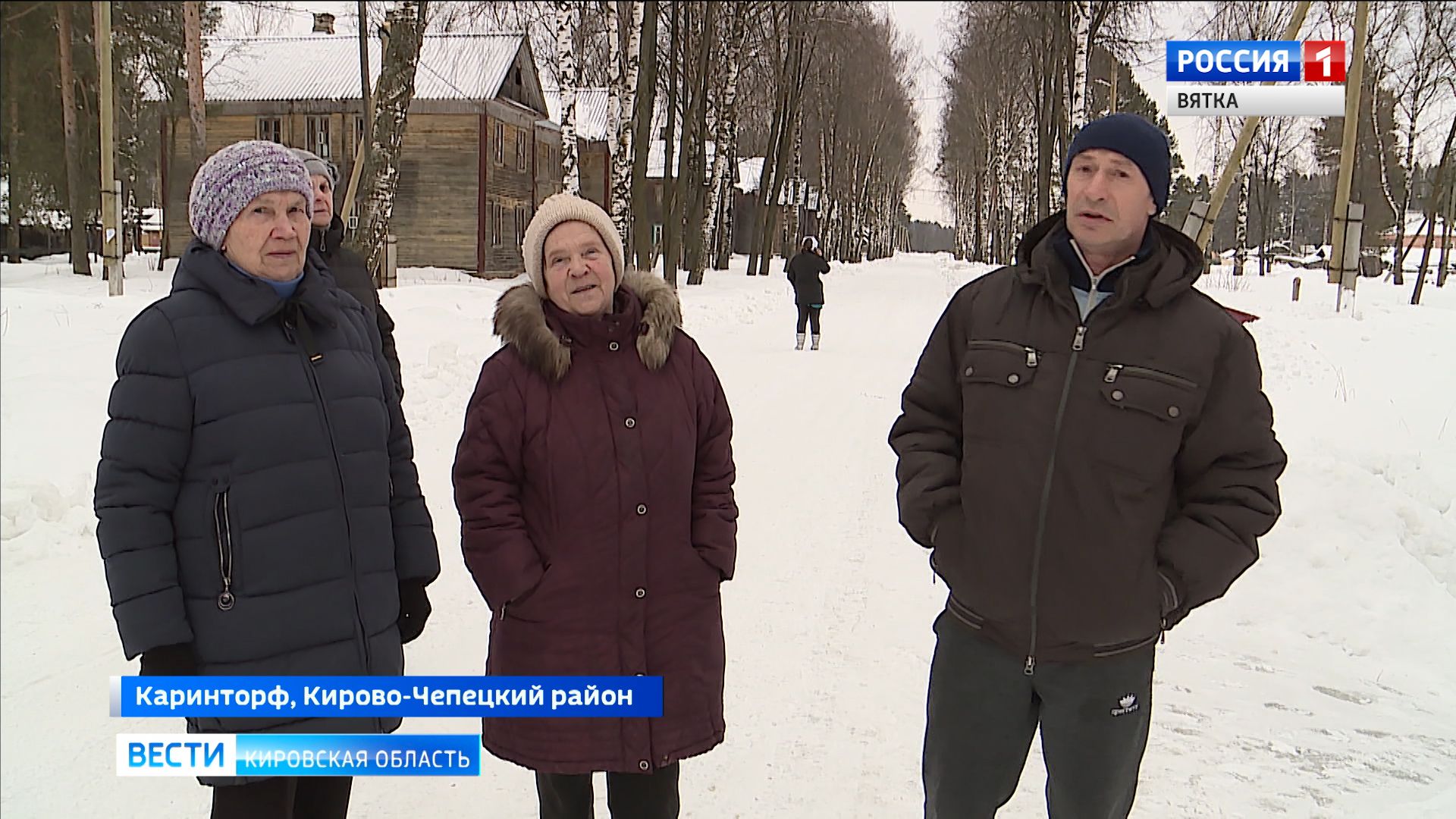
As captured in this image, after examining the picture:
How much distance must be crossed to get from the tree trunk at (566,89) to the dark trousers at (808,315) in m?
5.58

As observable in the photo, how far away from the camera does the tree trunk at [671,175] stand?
2289 centimetres

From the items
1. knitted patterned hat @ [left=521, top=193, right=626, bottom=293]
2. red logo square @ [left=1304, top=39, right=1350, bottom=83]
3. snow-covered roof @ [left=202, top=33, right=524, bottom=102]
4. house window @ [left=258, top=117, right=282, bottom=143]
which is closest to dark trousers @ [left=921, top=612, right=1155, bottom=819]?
knitted patterned hat @ [left=521, top=193, right=626, bottom=293]

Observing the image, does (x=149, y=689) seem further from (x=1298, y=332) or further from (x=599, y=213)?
(x=1298, y=332)

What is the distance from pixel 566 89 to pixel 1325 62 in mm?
12113

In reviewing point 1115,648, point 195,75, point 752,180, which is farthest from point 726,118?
point 752,180

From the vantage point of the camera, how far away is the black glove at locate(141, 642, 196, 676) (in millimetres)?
2412

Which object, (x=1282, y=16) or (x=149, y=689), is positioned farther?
(x=1282, y=16)

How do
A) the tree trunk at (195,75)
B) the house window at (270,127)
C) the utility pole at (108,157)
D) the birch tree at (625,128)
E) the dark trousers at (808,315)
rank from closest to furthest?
the utility pole at (108,157) → the dark trousers at (808,315) → the birch tree at (625,128) → the tree trunk at (195,75) → the house window at (270,127)

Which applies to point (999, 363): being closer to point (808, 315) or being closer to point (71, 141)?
point (808, 315)

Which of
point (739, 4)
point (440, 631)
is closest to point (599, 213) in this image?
point (440, 631)

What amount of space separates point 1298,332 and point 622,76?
14066mm

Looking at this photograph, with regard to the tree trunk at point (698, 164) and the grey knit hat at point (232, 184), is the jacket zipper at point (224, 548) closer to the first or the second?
the grey knit hat at point (232, 184)

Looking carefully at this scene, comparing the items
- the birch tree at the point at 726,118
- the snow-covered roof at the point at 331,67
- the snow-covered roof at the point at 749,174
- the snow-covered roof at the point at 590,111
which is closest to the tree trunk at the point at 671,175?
the birch tree at the point at 726,118

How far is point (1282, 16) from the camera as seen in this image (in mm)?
16812
